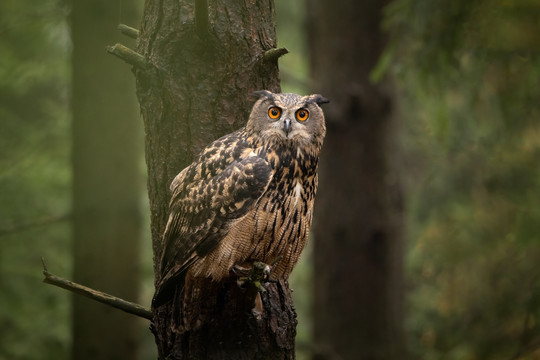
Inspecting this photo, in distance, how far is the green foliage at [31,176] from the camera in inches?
245

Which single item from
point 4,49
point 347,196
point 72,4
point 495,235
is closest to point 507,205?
point 495,235

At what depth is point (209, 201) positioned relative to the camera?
9.05ft

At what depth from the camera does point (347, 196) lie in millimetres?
6570

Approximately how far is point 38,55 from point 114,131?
2618 mm

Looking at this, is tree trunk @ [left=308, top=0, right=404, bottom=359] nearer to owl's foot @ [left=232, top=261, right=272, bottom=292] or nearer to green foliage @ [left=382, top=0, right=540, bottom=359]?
green foliage @ [left=382, top=0, right=540, bottom=359]

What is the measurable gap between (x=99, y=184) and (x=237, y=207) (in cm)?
297

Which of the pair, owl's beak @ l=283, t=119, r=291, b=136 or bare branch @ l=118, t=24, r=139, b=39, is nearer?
owl's beak @ l=283, t=119, r=291, b=136

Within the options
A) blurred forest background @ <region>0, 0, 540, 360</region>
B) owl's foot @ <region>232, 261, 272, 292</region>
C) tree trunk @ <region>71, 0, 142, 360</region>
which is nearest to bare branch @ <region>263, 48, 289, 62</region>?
owl's foot @ <region>232, 261, 272, 292</region>

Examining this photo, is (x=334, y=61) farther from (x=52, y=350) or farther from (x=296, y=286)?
(x=296, y=286)

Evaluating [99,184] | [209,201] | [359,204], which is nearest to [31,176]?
[99,184]

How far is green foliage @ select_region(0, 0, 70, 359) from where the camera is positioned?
245 inches

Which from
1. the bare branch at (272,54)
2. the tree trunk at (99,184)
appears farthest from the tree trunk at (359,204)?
Answer: the bare branch at (272,54)

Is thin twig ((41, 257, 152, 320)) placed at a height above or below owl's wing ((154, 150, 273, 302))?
below

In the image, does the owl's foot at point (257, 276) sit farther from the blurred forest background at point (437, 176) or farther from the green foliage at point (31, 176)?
the green foliage at point (31, 176)
